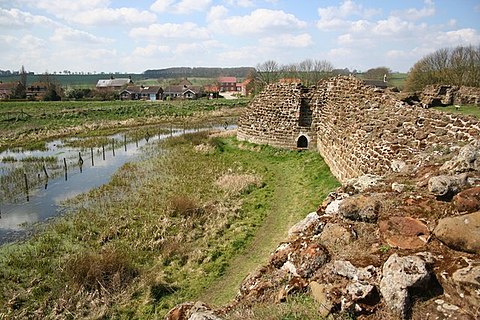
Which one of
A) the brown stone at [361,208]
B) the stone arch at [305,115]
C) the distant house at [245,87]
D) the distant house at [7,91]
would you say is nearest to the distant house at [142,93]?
the distant house at [245,87]

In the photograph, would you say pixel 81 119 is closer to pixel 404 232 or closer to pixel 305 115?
pixel 305 115

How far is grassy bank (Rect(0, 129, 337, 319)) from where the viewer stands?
890 cm

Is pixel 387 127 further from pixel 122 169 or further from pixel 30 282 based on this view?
pixel 122 169

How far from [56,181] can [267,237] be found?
14.1 metres

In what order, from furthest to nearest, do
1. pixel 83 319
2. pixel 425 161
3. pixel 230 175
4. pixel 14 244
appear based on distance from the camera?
pixel 230 175 → pixel 14 244 → pixel 83 319 → pixel 425 161

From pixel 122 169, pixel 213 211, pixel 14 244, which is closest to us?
pixel 14 244

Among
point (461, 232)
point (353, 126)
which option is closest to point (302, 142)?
point (353, 126)

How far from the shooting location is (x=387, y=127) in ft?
35.2

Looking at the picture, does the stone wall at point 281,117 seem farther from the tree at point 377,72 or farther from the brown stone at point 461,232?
the tree at point 377,72

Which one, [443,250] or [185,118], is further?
[185,118]

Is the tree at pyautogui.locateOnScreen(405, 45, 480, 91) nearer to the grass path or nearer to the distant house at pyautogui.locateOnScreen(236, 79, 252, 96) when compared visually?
the grass path

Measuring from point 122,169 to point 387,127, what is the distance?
52.4 feet

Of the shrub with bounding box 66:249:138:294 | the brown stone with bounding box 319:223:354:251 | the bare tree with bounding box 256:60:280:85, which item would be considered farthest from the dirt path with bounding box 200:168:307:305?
the bare tree with bounding box 256:60:280:85

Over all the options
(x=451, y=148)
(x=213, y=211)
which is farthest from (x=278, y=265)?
(x=213, y=211)
